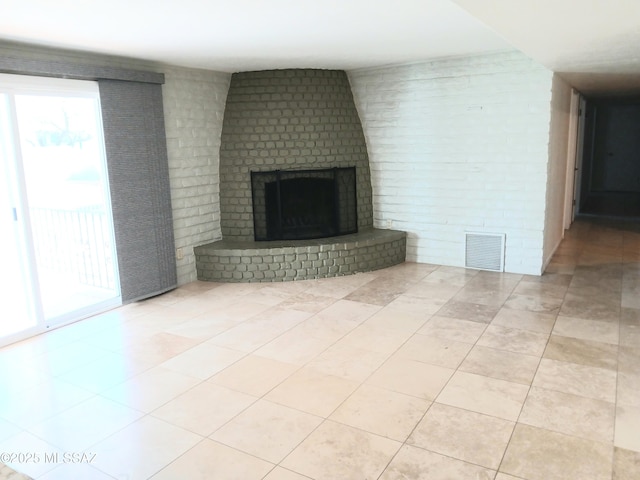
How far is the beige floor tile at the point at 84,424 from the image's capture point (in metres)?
2.44

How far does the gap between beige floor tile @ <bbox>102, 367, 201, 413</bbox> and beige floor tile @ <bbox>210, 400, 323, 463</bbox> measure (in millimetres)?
501

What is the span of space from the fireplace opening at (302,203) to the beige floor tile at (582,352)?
2.74m

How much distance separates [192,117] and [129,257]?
5.24 ft

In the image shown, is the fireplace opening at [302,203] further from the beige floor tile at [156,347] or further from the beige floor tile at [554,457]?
the beige floor tile at [554,457]

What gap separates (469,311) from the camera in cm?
409

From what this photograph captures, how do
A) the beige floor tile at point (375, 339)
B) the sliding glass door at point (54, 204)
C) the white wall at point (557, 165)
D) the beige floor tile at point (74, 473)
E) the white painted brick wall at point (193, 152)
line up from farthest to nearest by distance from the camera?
1. the white wall at point (557, 165)
2. the white painted brick wall at point (193, 152)
3. the sliding glass door at point (54, 204)
4. the beige floor tile at point (375, 339)
5. the beige floor tile at point (74, 473)

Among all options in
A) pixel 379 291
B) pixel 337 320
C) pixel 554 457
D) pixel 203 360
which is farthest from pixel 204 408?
pixel 379 291

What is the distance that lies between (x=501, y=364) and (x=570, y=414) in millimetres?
615

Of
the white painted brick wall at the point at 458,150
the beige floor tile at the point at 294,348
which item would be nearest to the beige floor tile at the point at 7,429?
the beige floor tile at the point at 294,348

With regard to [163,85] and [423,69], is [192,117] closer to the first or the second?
[163,85]

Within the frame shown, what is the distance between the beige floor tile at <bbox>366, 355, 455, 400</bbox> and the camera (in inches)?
111

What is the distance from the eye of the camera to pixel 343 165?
18.4ft

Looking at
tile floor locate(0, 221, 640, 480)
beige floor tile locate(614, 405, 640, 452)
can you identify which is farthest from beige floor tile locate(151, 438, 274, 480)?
beige floor tile locate(614, 405, 640, 452)

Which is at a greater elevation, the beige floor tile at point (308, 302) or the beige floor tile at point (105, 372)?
the beige floor tile at point (308, 302)
